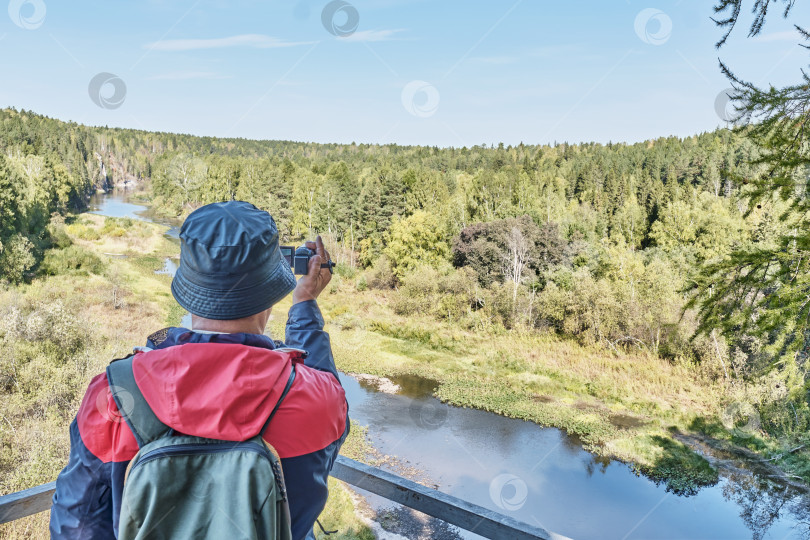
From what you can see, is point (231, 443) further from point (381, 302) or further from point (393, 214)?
point (393, 214)

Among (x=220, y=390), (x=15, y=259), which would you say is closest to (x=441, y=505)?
(x=220, y=390)

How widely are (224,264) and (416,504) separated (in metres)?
1.67

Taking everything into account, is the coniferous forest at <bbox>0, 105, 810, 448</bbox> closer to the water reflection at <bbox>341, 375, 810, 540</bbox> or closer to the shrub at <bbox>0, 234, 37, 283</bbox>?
the shrub at <bbox>0, 234, 37, 283</bbox>

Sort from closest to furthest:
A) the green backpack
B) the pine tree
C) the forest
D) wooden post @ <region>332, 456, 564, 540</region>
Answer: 1. the green backpack
2. wooden post @ <region>332, 456, 564, 540</region>
3. the pine tree
4. the forest

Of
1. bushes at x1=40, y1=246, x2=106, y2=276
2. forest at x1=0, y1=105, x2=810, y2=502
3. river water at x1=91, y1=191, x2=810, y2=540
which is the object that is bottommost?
river water at x1=91, y1=191, x2=810, y2=540

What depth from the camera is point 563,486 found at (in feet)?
45.8

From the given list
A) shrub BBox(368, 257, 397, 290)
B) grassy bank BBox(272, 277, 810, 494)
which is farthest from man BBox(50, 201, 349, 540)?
shrub BBox(368, 257, 397, 290)

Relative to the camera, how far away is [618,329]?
23.5 meters

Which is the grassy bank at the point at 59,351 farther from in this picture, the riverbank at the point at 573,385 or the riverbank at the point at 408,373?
the riverbank at the point at 573,385

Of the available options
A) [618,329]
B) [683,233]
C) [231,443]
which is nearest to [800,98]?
[231,443]

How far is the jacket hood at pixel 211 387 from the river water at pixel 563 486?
10.9 metres

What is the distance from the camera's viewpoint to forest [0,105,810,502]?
18062 mm

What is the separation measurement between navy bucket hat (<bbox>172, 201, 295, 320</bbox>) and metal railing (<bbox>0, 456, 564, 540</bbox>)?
4.72 ft

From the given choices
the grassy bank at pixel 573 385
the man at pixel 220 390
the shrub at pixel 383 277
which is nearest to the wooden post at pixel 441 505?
the man at pixel 220 390
